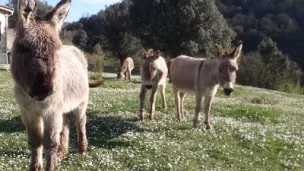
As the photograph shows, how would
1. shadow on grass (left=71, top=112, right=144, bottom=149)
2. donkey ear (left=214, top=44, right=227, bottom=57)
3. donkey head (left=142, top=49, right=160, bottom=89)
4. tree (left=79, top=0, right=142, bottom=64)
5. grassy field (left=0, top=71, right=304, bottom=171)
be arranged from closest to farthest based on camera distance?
grassy field (left=0, top=71, right=304, bottom=171)
shadow on grass (left=71, top=112, right=144, bottom=149)
donkey ear (left=214, top=44, right=227, bottom=57)
donkey head (left=142, top=49, right=160, bottom=89)
tree (left=79, top=0, right=142, bottom=64)

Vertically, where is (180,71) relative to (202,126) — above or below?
above

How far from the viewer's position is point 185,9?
45.9 meters

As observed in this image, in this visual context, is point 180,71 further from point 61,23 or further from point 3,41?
point 3,41

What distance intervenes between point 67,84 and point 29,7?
7.36ft

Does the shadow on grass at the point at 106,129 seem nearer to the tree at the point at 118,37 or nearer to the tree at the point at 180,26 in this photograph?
the tree at the point at 180,26

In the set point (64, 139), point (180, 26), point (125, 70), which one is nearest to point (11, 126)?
point (64, 139)

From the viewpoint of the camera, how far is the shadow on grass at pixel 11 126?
1171 centimetres

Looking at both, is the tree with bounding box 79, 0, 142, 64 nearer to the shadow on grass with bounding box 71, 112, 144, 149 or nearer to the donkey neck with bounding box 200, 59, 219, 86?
the shadow on grass with bounding box 71, 112, 144, 149

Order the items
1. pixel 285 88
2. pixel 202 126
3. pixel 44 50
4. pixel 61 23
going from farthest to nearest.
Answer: pixel 285 88, pixel 202 126, pixel 61 23, pixel 44 50

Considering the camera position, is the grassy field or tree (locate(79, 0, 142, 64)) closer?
the grassy field

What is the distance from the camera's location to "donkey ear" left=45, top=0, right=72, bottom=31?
19.1 ft

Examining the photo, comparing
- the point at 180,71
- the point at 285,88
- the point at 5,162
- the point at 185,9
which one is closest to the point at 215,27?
the point at 185,9

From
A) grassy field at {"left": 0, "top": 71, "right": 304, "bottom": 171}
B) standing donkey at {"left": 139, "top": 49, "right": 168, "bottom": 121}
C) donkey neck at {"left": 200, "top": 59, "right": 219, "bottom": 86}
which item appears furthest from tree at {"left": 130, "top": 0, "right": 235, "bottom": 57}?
donkey neck at {"left": 200, "top": 59, "right": 219, "bottom": 86}

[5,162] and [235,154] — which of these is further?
[235,154]
